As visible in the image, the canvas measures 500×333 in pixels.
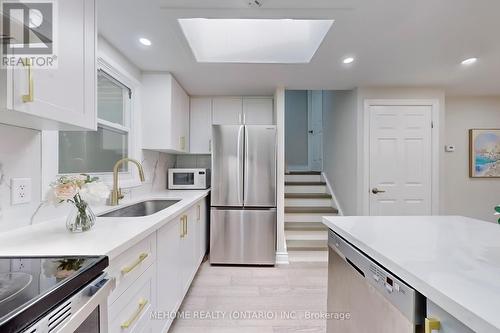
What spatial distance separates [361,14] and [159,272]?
7.13ft

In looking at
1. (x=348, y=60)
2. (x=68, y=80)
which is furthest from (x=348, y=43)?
(x=68, y=80)

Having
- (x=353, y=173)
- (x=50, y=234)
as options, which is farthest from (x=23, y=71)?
(x=353, y=173)

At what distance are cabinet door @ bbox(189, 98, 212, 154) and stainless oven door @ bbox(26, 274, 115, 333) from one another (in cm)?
287

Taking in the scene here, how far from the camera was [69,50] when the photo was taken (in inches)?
43.8

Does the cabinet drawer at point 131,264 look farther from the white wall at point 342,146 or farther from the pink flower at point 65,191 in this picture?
the white wall at point 342,146

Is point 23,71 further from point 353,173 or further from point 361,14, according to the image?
point 353,173

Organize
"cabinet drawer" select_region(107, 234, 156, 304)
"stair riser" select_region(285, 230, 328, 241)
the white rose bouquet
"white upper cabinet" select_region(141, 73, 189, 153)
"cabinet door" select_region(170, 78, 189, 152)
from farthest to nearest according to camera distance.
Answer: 1. "stair riser" select_region(285, 230, 328, 241)
2. "cabinet door" select_region(170, 78, 189, 152)
3. "white upper cabinet" select_region(141, 73, 189, 153)
4. the white rose bouquet
5. "cabinet drawer" select_region(107, 234, 156, 304)

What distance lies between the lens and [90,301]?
766mm

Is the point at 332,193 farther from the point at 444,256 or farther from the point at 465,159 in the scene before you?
the point at 444,256

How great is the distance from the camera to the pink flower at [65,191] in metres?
1.09

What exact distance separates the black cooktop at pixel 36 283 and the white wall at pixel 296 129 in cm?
529

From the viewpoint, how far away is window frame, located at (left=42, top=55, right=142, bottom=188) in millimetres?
1421

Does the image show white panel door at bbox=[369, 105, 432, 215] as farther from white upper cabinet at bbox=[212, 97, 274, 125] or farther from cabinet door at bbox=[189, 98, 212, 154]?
cabinet door at bbox=[189, 98, 212, 154]

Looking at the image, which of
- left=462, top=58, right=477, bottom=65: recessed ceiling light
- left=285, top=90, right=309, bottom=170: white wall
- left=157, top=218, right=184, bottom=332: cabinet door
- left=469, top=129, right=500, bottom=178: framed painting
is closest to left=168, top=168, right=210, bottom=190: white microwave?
left=157, top=218, right=184, bottom=332: cabinet door
